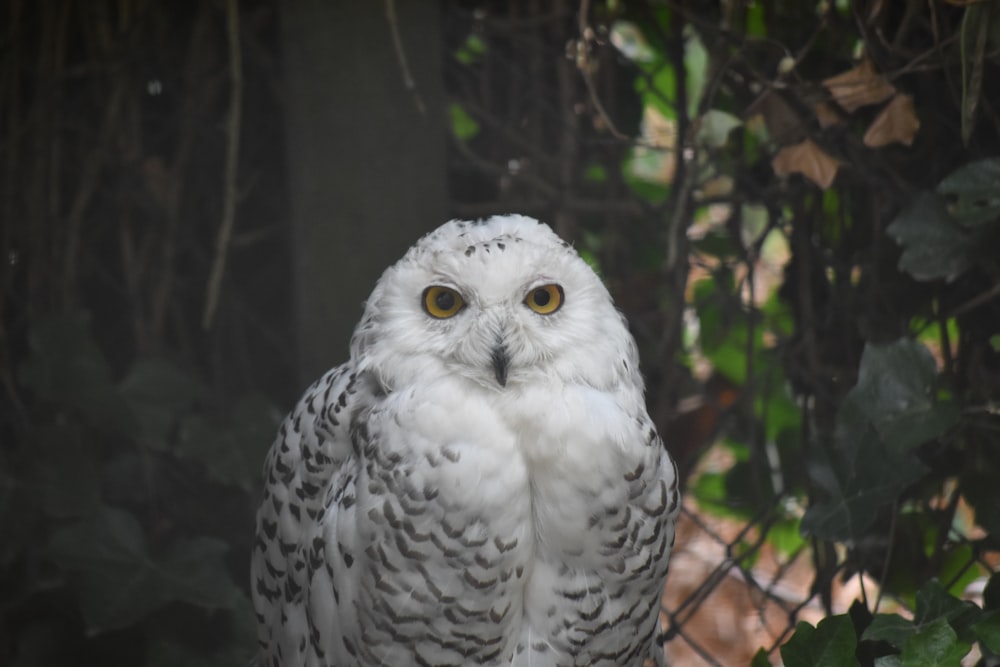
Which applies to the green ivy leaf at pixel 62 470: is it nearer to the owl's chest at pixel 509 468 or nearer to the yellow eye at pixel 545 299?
the owl's chest at pixel 509 468

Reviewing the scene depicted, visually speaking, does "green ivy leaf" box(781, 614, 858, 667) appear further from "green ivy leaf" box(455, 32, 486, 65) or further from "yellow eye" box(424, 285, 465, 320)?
"green ivy leaf" box(455, 32, 486, 65)

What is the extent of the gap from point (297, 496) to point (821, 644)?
0.66m

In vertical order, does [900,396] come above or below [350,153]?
below

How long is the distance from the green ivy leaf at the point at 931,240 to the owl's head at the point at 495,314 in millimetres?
482

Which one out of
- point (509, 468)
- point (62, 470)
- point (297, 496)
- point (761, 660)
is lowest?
point (761, 660)

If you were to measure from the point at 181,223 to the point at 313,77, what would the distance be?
38 cm

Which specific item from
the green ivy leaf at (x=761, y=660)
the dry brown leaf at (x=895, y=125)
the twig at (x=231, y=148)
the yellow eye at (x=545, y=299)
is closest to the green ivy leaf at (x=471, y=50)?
the twig at (x=231, y=148)

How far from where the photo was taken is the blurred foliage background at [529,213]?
151cm

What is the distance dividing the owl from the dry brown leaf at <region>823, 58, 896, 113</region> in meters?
0.54

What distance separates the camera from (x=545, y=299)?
1174 millimetres

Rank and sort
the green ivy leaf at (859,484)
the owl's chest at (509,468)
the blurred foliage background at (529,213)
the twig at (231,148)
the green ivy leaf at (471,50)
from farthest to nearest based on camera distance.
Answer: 1. the green ivy leaf at (471,50)
2. the twig at (231,148)
3. the blurred foliage background at (529,213)
4. the green ivy leaf at (859,484)
5. the owl's chest at (509,468)

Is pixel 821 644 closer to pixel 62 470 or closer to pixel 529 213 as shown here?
pixel 529 213

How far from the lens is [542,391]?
1.18m

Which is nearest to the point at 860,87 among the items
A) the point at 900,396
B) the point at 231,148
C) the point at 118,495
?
the point at 900,396
